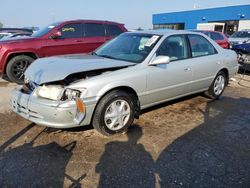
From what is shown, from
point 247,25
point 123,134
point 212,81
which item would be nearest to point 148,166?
point 123,134

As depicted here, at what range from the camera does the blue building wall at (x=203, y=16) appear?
Result: 35.7m

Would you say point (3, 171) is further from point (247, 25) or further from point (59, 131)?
point (247, 25)

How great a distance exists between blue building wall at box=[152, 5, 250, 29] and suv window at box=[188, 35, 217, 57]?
3318 cm

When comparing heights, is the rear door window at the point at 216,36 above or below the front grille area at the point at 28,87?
below

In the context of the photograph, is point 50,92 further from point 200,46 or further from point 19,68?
point 19,68

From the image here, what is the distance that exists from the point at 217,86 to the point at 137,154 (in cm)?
331

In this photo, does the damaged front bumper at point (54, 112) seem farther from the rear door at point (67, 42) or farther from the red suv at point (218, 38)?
the red suv at point (218, 38)

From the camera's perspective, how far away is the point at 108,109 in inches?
151

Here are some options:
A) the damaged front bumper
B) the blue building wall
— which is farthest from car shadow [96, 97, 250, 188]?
the blue building wall

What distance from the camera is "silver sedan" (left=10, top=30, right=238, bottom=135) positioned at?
3.51 m

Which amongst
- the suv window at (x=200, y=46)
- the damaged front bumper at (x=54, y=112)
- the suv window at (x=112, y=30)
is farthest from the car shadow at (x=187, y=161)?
the suv window at (x=112, y=30)

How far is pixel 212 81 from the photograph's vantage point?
223 inches

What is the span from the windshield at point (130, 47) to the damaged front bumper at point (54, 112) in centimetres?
129

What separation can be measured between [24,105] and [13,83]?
410 cm
